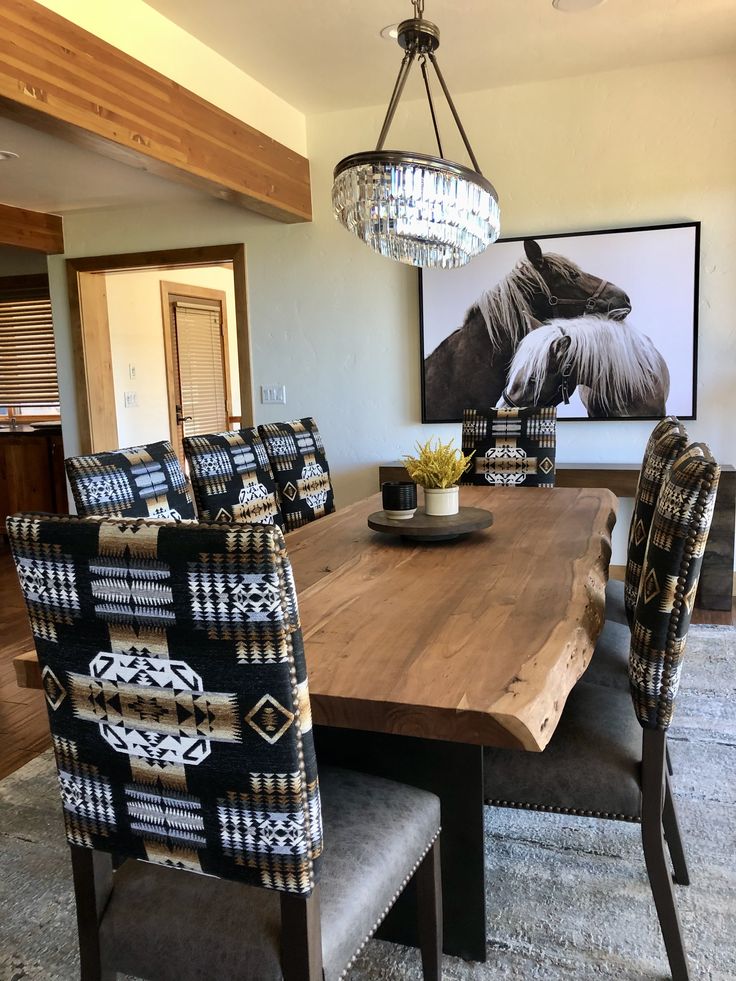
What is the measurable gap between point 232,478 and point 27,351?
4511 millimetres

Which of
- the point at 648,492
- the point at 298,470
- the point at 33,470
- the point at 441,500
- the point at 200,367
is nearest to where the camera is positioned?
the point at 648,492

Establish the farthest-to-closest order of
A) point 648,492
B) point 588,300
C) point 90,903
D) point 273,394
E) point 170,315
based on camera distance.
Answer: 1. point 170,315
2. point 273,394
3. point 588,300
4. point 648,492
5. point 90,903

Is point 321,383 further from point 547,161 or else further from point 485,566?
point 485,566

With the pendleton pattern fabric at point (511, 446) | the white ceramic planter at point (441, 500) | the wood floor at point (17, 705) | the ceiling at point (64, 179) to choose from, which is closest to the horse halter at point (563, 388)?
the pendleton pattern fabric at point (511, 446)

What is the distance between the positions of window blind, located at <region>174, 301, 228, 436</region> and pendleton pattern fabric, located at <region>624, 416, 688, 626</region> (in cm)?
486

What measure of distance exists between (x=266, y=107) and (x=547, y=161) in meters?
1.49

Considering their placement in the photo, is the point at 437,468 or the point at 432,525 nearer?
the point at 432,525

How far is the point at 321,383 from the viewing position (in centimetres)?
467

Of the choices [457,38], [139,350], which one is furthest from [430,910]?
[139,350]

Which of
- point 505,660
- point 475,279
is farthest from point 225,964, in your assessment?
point 475,279

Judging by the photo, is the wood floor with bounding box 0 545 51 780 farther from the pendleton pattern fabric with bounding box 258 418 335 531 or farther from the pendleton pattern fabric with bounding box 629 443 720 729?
the pendleton pattern fabric with bounding box 629 443 720 729

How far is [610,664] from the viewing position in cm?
202

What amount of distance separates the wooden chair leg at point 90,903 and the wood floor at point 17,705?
4.21 feet

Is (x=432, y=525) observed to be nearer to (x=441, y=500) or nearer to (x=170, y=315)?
(x=441, y=500)
